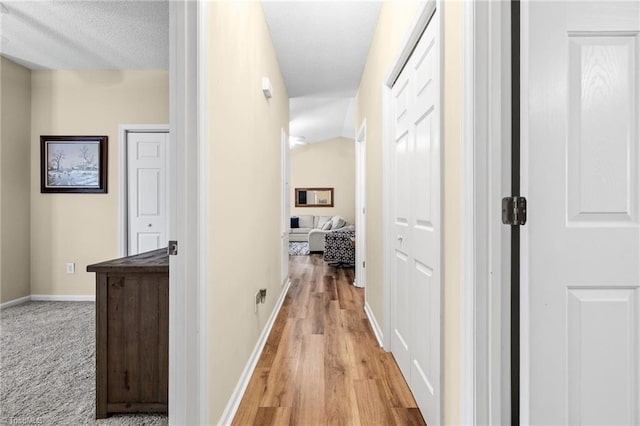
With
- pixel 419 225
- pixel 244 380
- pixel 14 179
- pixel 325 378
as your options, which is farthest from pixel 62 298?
pixel 419 225

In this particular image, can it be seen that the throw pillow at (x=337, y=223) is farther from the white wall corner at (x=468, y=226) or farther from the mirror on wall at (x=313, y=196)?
the white wall corner at (x=468, y=226)

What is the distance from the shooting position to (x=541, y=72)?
0.98 metres

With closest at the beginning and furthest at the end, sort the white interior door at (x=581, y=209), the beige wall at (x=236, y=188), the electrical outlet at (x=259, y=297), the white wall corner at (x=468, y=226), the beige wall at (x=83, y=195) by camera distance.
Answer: the white interior door at (x=581, y=209)
the white wall corner at (x=468, y=226)
the beige wall at (x=236, y=188)
the electrical outlet at (x=259, y=297)
the beige wall at (x=83, y=195)

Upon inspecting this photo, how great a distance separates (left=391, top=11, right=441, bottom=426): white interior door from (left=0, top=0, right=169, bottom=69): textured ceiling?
6.95 feet

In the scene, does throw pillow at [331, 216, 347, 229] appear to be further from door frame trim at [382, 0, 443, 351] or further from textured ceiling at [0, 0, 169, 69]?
door frame trim at [382, 0, 443, 351]

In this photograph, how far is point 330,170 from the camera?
9672mm

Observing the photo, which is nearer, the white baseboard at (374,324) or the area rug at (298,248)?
the white baseboard at (374,324)

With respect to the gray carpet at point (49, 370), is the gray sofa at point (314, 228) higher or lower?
higher

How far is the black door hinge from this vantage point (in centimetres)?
99

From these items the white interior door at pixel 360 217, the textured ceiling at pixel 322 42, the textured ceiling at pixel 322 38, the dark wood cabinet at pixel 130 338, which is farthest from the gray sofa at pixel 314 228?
the dark wood cabinet at pixel 130 338

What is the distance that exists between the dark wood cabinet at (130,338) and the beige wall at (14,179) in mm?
2942

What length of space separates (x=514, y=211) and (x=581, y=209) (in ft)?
0.62

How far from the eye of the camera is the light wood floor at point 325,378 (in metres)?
1.57

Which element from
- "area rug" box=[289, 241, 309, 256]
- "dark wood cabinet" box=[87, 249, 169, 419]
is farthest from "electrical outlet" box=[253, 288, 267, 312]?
"area rug" box=[289, 241, 309, 256]
